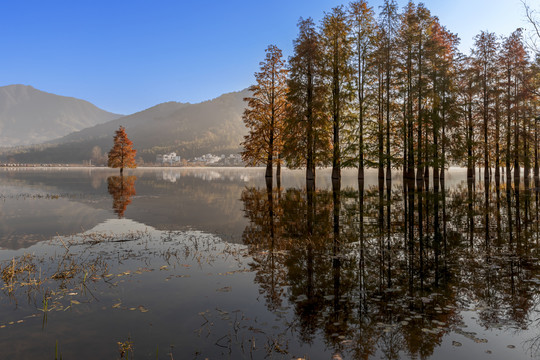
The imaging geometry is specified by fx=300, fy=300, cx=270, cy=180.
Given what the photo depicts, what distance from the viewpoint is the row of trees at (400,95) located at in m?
31.1

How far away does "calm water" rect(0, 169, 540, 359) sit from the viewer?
414 centimetres

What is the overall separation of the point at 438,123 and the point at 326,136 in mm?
11177

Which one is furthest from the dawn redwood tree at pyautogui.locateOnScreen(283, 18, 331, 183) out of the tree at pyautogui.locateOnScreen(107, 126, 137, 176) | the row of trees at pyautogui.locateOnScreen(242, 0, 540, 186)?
the tree at pyautogui.locateOnScreen(107, 126, 137, 176)

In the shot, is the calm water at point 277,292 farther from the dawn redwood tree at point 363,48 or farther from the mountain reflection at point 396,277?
the dawn redwood tree at point 363,48

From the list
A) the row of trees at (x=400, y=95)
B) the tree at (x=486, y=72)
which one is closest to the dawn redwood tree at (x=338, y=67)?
the row of trees at (x=400, y=95)

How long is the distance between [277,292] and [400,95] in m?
31.5

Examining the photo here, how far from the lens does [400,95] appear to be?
3189 centimetres

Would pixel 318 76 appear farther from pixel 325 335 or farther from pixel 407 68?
pixel 325 335

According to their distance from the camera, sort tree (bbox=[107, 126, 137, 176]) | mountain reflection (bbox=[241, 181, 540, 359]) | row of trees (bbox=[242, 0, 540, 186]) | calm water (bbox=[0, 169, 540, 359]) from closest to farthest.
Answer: calm water (bbox=[0, 169, 540, 359])
mountain reflection (bbox=[241, 181, 540, 359])
row of trees (bbox=[242, 0, 540, 186])
tree (bbox=[107, 126, 137, 176])

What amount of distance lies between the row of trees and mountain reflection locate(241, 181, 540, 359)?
20704 mm

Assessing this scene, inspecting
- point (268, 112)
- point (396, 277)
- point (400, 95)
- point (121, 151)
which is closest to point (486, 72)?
point (400, 95)

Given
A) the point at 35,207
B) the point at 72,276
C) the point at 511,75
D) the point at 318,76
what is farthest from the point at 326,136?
the point at 72,276

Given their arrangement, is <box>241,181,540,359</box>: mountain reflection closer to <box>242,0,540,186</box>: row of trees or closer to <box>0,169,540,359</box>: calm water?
→ <box>0,169,540,359</box>: calm water

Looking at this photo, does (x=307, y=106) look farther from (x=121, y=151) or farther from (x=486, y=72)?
(x=121, y=151)
